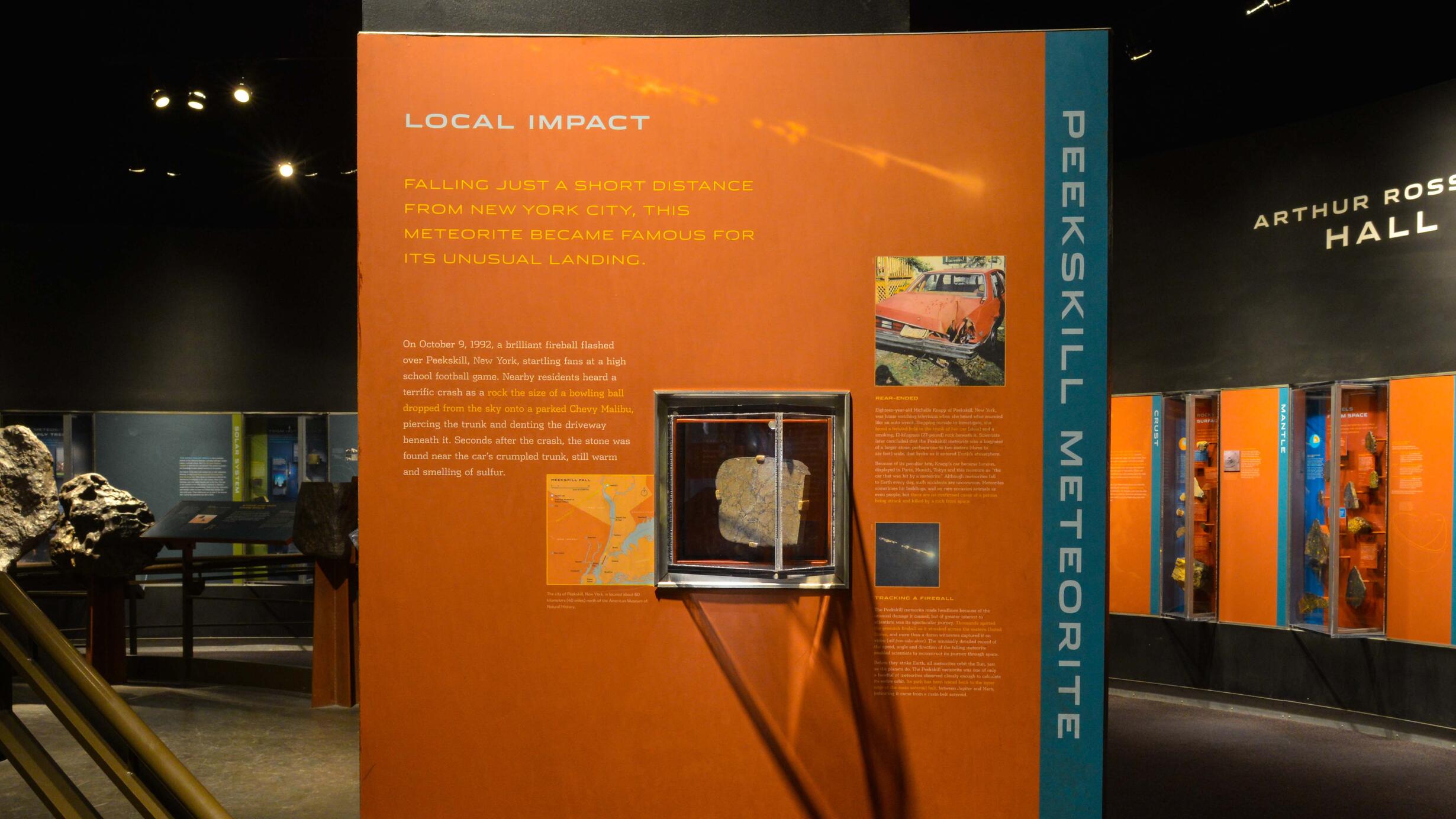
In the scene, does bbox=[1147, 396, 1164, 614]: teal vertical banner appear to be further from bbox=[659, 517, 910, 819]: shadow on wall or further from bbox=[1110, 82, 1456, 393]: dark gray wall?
bbox=[659, 517, 910, 819]: shadow on wall

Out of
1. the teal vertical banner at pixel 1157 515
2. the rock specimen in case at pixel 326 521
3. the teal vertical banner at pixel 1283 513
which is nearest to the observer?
the rock specimen in case at pixel 326 521

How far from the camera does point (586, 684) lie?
8.87 ft

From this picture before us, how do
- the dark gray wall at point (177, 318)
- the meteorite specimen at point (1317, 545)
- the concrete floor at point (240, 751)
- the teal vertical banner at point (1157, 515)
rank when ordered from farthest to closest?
the dark gray wall at point (177, 318)
the teal vertical banner at point (1157, 515)
the meteorite specimen at point (1317, 545)
the concrete floor at point (240, 751)

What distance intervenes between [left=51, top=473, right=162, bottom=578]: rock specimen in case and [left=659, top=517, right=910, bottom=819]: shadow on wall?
18.5ft

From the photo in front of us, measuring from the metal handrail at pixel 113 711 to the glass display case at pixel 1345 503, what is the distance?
6.66 metres

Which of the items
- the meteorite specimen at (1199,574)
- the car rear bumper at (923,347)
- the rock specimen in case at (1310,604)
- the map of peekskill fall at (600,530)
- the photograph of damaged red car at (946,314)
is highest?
the photograph of damaged red car at (946,314)

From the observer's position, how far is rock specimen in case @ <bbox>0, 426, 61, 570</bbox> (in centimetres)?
593

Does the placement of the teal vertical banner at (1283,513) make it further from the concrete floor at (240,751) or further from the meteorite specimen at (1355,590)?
the concrete floor at (240,751)

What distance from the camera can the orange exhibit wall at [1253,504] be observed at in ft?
21.2

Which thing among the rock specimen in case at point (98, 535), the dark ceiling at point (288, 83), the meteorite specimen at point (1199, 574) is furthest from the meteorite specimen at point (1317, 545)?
the rock specimen in case at point (98, 535)

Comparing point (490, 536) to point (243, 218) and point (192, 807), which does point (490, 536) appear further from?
point (243, 218)

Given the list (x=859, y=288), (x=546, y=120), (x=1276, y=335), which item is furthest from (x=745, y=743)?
(x=1276, y=335)

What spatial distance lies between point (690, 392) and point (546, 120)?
3.02ft

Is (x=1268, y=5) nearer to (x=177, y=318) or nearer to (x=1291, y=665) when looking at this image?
(x=1291, y=665)
